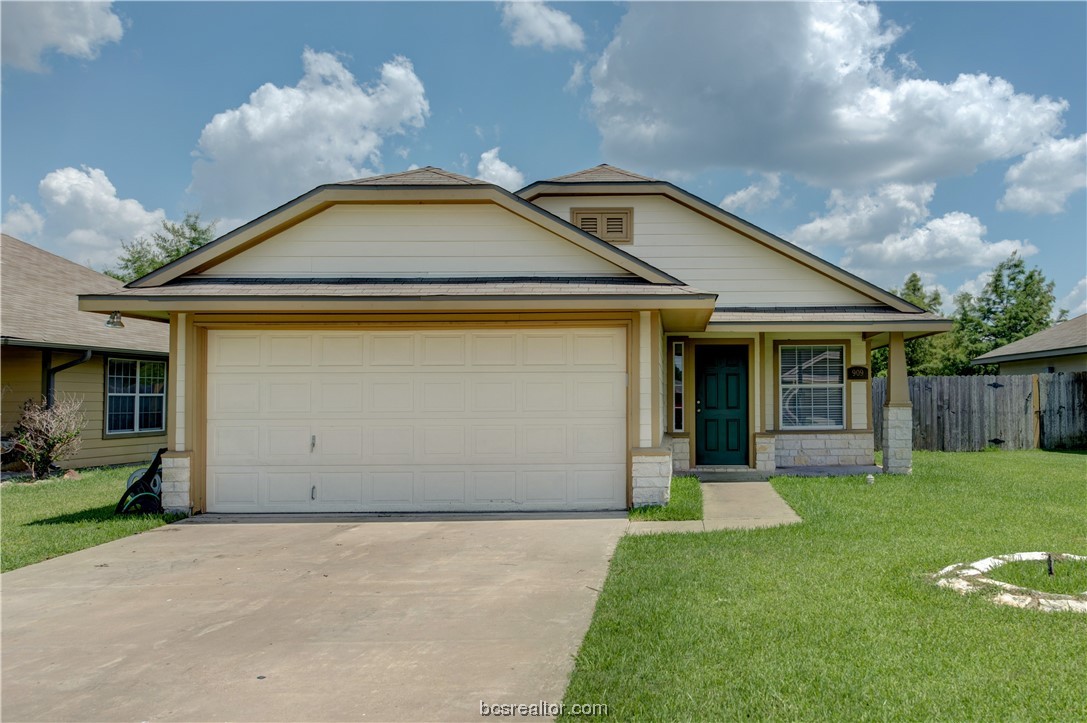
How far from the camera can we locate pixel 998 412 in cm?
1728

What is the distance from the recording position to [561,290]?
880 cm

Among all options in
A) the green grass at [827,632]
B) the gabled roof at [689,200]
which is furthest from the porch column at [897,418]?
the green grass at [827,632]

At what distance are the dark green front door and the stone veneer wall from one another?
2.77ft

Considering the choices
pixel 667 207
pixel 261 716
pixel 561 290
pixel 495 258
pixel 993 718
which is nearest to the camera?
pixel 993 718

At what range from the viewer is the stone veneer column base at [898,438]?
11664 millimetres

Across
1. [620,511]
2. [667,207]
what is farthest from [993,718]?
[667,207]

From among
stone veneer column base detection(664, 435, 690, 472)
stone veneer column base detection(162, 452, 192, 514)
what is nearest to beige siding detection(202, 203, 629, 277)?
stone veneer column base detection(162, 452, 192, 514)

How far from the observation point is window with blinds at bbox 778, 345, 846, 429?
13211mm

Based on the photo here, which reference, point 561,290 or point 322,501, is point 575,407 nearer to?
point 561,290

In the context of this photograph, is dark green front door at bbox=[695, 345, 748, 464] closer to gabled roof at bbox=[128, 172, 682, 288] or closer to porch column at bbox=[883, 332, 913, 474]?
porch column at bbox=[883, 332, 913, 474]

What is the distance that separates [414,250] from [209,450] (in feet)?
12.4

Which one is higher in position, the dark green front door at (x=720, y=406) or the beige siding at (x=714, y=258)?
the beige siding at (x=714, y=258)

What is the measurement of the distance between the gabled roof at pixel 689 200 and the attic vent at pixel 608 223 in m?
0.33

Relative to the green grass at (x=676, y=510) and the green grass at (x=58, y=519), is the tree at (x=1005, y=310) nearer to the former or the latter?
the green grass at (x=676, y=510)
